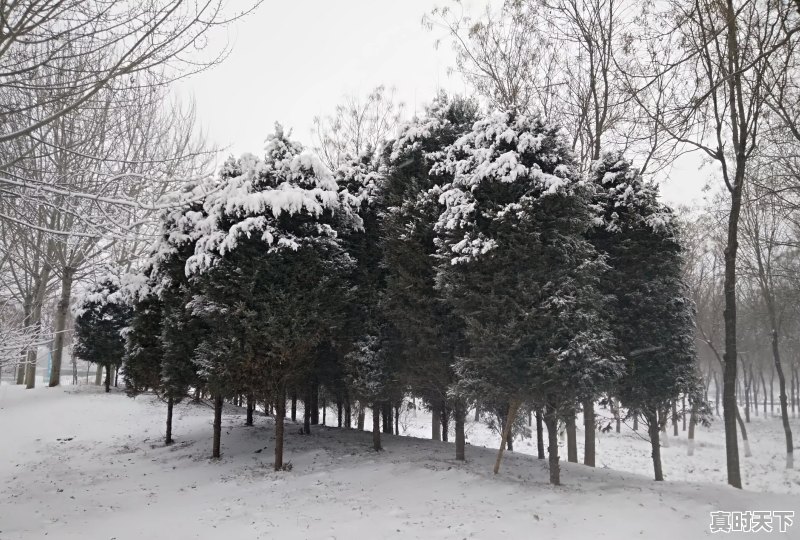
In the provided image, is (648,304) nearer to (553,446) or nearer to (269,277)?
(553,446)

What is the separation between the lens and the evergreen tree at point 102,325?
21.9m

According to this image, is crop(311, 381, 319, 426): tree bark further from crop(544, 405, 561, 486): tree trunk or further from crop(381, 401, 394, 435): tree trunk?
crop(544, 405, 561, 486): tree trunk

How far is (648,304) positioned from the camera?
11.7 m

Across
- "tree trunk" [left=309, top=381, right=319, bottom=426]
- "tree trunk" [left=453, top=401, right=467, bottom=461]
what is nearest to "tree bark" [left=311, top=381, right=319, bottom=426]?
"tree trunk" [left=309, top=381, right=319, bottom=426]

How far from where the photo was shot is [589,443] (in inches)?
581

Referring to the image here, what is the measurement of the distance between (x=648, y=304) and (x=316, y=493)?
350 inches

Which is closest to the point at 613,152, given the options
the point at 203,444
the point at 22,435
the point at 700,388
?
the point at 700,388

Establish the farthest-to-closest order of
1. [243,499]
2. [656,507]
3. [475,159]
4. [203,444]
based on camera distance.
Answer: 1. [203,444]
2. [475,159]
3. [243,499]
4. [656,507]

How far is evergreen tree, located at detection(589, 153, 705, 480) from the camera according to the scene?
11539mm

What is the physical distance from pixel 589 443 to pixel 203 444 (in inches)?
467

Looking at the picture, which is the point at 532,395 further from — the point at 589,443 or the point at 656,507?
the point at 589,443

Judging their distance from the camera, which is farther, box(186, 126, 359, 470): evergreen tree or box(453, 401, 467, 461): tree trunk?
box(453, 401, 467, 461): tree trunk

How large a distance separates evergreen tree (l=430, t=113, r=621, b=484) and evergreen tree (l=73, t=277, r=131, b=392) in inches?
715

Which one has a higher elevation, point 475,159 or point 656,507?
point 475,159
